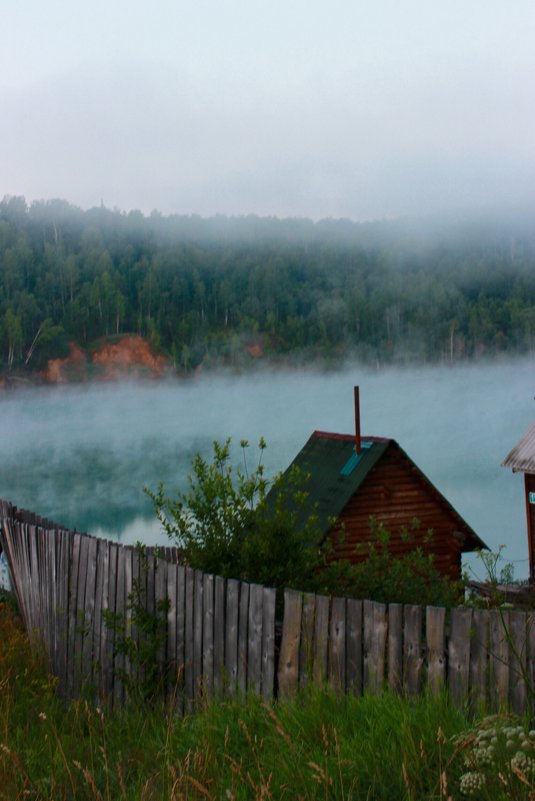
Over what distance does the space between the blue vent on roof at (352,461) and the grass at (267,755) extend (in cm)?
1476

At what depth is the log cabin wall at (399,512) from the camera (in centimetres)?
2223

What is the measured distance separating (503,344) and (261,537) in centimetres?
17633

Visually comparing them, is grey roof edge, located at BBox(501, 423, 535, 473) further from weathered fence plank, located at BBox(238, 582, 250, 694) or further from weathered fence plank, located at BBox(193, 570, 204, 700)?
weathered fence plank, located at BBox(238, 582, 250, 694)

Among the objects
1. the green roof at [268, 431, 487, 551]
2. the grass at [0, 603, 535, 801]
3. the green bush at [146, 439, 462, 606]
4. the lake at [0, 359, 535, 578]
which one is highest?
the lake at [0, 359, 535, 578]

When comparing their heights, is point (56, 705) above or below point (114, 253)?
below

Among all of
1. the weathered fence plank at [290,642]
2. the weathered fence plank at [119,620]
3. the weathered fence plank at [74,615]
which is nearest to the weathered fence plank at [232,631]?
the weathered fence plank at [290,642]

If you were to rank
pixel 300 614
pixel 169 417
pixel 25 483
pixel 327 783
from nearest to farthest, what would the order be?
1. pixel 327 783
2. pixel 300 614
3. pixel 25 483
4. pixel 169 417

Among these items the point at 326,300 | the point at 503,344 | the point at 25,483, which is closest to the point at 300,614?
the point at 25,483

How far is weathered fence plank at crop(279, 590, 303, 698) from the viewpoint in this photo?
298 inches

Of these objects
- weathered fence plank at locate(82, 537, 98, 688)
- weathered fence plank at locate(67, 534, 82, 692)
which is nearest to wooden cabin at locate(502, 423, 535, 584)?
weathered fence plank at locate(67, 534, 82, 692)

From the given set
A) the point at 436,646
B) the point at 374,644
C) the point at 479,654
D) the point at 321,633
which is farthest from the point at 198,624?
the point at 479,654

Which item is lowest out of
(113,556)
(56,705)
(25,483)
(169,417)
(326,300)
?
(56,705)

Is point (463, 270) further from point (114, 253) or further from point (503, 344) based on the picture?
point (114, 253)

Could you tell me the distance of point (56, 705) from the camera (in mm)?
8656
